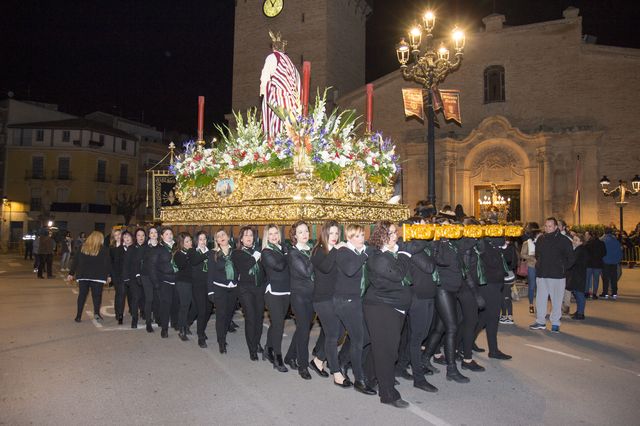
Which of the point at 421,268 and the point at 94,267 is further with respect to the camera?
the point at 94,267

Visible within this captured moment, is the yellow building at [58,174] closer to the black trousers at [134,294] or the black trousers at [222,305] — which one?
the black trousers at [134,294]

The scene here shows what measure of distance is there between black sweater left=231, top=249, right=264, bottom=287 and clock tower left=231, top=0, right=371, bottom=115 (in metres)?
23.9

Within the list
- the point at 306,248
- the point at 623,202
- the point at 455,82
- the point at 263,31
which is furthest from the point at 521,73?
the point at 306,248

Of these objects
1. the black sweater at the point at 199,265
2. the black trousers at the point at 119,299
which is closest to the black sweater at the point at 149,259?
the black sweater at the point at 199,265

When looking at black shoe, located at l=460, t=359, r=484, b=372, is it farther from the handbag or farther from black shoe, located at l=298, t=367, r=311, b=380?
the handbag

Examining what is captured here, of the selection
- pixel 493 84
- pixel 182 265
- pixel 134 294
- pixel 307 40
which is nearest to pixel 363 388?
pixel 182 265

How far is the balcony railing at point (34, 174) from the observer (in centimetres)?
4488

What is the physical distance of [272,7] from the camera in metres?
31.3

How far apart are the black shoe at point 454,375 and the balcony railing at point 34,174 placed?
47455 mm

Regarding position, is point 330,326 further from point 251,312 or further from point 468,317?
point 468,317

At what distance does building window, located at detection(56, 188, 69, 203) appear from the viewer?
45.4 metres

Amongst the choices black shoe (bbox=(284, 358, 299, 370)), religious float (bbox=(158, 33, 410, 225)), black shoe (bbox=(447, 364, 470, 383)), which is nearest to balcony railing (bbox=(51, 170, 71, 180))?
religious float (bbox=(158, 33, 410, 225))

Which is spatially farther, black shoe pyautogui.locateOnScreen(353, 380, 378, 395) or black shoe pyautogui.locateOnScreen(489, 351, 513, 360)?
black shoe pyautogui.locateOnScreen(489, 351, 513, 360)

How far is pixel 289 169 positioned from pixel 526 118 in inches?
869
